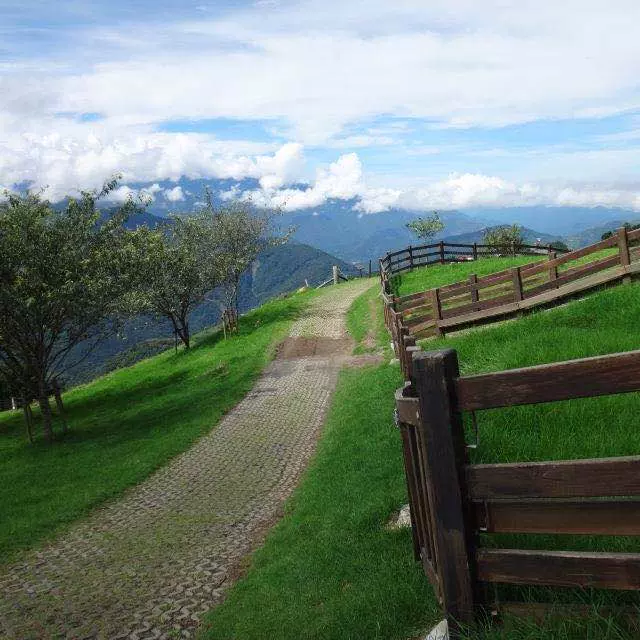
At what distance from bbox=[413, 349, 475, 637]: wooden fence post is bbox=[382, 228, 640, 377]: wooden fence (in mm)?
11749

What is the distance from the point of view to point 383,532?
7.28m

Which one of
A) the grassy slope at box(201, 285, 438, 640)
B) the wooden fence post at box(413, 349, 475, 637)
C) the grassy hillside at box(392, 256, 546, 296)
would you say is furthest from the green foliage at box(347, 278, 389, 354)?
the wooden fence post at box(413, 349, 475, 637)

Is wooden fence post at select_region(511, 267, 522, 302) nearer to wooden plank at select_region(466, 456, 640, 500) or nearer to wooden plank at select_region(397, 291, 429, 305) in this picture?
wooden plank at select_region(397, 291, 429, 305)

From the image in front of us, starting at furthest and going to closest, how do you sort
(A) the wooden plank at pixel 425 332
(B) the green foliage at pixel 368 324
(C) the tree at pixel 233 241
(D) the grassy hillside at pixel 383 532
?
(C) the tree at pixel 233 241 → (B) the green foliage at pixel 368 324 → (A) the wooden plank at pixel 425 332 → (D) the grassy hillside at pixel 383 532

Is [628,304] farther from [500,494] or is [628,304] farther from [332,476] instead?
[500,494]

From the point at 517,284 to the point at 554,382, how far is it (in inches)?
610

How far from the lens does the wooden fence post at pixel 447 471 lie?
3871 millimetres

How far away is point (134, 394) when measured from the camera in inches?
1131

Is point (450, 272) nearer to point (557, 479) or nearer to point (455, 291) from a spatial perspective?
point (455, 291)

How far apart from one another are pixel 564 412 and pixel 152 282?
2904 cm

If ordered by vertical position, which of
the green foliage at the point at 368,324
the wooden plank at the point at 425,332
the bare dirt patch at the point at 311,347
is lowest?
the bare dirt patch at the point at 311,347

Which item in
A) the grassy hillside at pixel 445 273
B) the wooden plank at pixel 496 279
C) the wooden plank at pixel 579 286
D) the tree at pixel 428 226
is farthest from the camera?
the tree at pixel 428 226

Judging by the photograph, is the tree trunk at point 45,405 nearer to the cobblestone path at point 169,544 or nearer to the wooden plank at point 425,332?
the cobblestone path at point 169,544

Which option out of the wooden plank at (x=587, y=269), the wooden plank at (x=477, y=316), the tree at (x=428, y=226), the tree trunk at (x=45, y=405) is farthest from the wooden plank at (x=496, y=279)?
the tree at (x=428, y=226)
